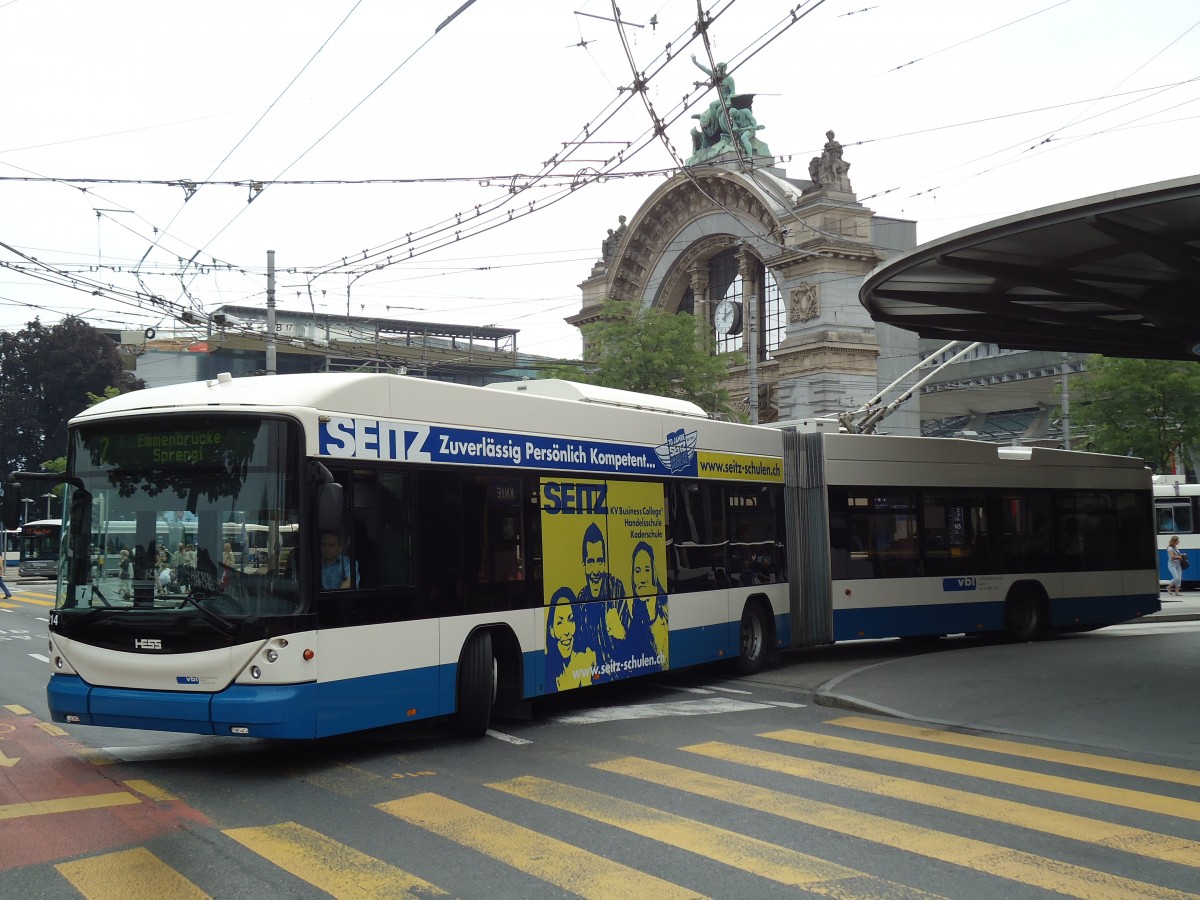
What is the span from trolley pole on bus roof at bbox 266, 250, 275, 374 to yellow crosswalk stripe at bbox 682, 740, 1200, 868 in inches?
608

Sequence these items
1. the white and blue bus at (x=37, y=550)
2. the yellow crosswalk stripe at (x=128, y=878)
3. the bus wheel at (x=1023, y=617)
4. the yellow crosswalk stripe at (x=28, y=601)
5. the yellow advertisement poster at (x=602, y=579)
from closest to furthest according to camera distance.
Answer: the yellow crosswalk stripe at (x=128, y=878), the yellow advertisement poster at (x=602, y=579), the bus wheel at (x=1023, y=617), the yellow crosswalk stripe at (x=28, y=601), the white and blue bus at (x=37, y=550)

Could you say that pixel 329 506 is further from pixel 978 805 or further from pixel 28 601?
pixel 28 601

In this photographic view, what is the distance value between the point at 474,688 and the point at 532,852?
366cm

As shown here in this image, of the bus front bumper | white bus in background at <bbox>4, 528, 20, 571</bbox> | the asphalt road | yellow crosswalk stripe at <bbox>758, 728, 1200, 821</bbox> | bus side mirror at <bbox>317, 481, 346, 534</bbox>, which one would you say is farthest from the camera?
white bus in background at <bbox>4, 528, 20, 571</bbox>

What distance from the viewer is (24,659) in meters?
17.6

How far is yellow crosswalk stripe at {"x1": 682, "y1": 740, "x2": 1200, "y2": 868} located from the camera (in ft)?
21.8

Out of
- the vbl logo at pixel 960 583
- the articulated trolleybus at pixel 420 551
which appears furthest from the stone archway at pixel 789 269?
the articulated trolleybus at pixel 420 551

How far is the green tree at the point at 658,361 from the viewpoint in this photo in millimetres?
37656

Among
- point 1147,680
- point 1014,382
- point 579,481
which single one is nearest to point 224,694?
point 579,481

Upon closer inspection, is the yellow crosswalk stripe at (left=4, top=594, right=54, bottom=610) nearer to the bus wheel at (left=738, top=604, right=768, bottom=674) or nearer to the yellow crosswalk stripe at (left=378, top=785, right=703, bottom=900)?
the bus wheel at (left=738, top=604, right=768, bottom=674)

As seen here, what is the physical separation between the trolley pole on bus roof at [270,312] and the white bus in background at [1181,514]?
77.6ft

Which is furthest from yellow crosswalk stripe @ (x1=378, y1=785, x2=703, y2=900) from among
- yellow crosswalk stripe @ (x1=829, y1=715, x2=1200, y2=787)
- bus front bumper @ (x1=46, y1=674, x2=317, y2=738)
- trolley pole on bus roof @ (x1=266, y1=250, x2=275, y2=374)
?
trolley pole on bus roof @ (x1=266, y1=250, x2=275, y2=374)

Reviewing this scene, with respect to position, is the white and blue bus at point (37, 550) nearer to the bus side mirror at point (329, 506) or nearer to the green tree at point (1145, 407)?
the green tree at point (1145, 407)

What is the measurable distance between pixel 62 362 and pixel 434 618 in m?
62.7
